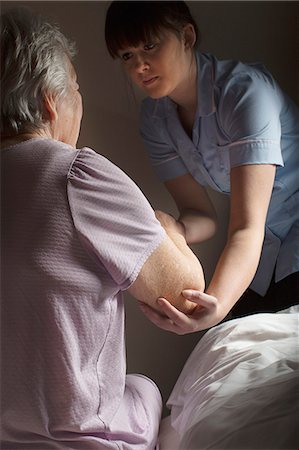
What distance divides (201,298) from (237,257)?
0.17 m

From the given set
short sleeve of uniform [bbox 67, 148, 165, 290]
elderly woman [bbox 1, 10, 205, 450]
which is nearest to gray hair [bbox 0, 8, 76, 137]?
elderly woman [bbox 1, 10, 205, 450]

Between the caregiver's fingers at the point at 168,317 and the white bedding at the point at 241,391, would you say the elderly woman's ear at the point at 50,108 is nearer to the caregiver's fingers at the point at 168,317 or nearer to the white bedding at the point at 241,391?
the caregiver's fingers at the point at 168,317

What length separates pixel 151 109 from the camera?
161cm

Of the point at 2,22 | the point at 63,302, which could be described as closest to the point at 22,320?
the point at 63,302

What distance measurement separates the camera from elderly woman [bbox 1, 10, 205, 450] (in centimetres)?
96

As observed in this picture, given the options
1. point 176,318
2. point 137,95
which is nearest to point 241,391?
point 176,318

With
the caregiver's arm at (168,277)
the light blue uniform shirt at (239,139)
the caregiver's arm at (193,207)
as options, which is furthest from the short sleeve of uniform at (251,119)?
the caregiver's arm at (168,277)

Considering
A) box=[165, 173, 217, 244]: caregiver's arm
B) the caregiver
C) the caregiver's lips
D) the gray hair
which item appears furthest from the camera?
box=[165, 173, 217, 244]: caregiver's arm

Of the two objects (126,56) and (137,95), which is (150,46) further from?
(137,95)

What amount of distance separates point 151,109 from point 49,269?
747 millimetres

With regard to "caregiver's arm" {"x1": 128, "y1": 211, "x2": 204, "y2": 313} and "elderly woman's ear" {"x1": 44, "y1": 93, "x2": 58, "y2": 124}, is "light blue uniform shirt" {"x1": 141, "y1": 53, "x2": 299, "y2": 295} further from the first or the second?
"elderly woman's ear" {"x1": 44, "y1": 93, "x2": 58, "y2": 124}

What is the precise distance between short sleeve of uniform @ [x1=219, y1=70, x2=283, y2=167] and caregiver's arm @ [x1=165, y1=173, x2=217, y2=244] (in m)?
0.21

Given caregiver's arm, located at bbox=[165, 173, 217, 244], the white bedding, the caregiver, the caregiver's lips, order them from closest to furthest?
the white bedding, the caregiver, the caregiver's lips, caregiver's arm, located at bbox=[165, 173, 217, 244]

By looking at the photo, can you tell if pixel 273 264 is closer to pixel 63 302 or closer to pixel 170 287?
pixel 170 287
